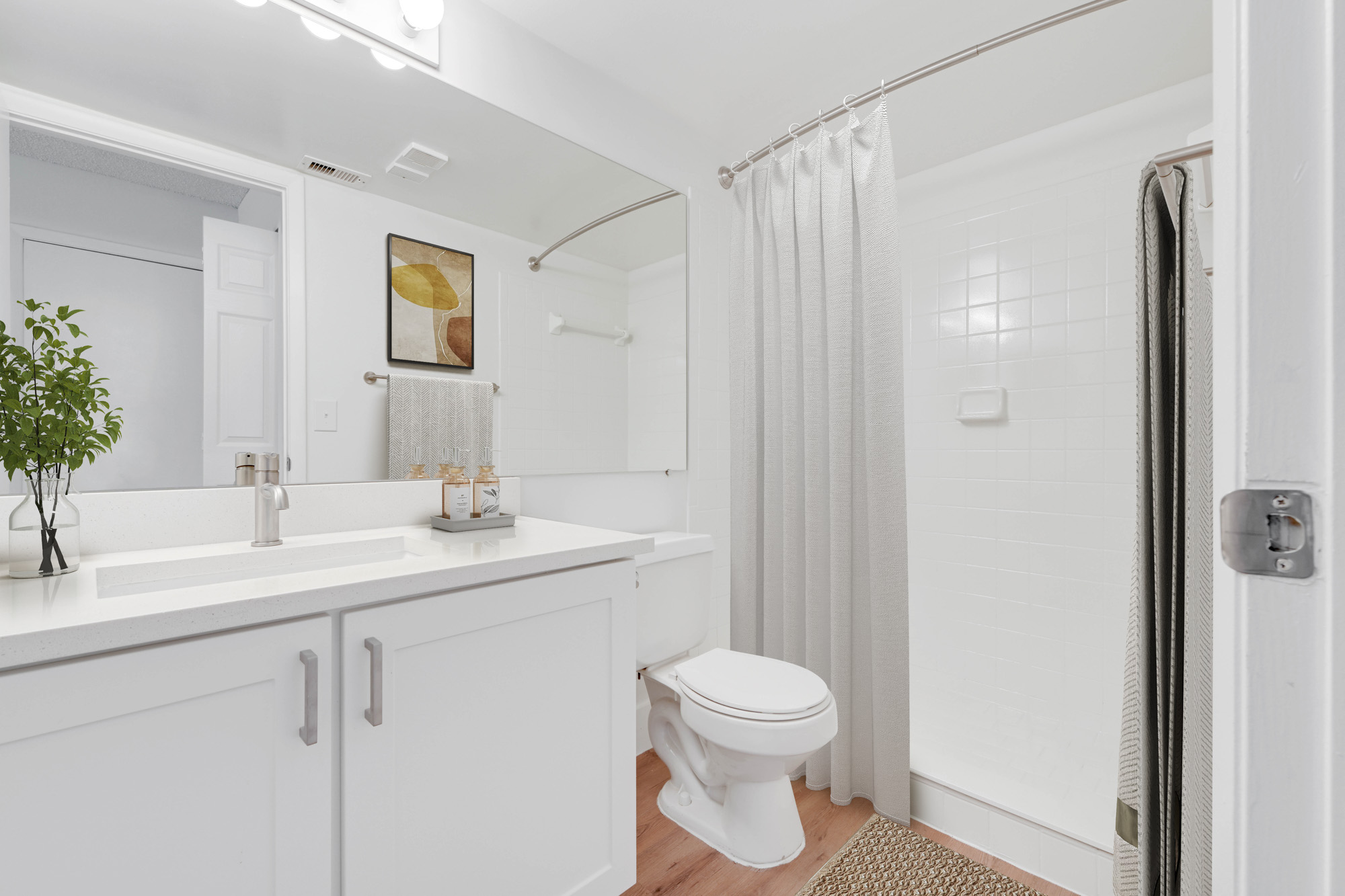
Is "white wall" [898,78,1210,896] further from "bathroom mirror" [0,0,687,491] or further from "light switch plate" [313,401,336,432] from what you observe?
"light switch plate" [313,401,336,432]

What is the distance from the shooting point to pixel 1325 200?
0.34 m

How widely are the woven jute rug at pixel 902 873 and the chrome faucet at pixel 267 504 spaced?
138cm

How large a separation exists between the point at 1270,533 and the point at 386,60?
1797mm

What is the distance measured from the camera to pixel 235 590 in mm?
825

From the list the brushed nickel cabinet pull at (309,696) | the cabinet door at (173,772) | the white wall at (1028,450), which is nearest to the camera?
the cabinet door at (173,772)

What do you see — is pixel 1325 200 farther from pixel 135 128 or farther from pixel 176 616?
pixel 135 128

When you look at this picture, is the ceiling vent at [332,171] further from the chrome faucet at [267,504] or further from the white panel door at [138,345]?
the chrome faucet at [267,504]

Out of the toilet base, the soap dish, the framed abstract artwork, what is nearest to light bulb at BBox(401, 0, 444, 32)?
the framed abstract artwork

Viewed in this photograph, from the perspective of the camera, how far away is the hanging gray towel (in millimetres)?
1481

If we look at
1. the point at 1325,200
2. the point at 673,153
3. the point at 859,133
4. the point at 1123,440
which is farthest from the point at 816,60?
the point at 1325,200

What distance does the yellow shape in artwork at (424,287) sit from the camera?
1.50m

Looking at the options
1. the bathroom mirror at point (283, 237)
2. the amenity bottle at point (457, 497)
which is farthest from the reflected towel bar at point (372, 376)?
the amenity bottle at point (457, 497)

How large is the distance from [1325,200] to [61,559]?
4.86 feet

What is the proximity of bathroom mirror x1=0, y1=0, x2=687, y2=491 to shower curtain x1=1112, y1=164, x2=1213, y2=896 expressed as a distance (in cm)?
141
